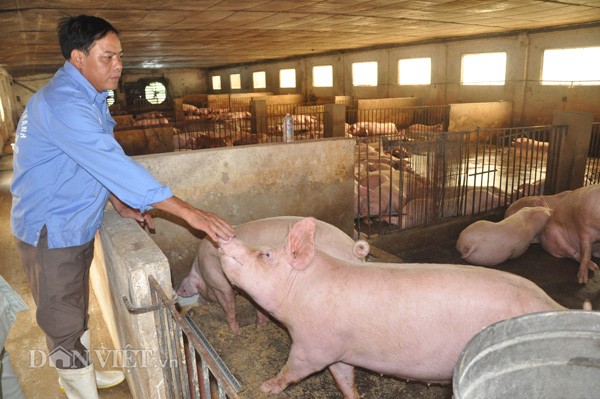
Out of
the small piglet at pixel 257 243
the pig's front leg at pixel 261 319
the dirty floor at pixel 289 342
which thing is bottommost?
the dirty floor at pixel 289 342

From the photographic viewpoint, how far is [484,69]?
46.4ft

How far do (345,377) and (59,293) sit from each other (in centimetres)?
181

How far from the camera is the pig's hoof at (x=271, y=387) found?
9.11ft

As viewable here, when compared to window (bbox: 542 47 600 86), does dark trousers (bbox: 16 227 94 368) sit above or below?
below

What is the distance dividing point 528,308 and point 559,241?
3.47m

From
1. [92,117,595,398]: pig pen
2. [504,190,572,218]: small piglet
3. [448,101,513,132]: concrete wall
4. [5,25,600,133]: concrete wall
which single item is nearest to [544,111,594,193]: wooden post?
[504,190,572,218]: small piglet

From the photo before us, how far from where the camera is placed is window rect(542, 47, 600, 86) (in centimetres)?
1110

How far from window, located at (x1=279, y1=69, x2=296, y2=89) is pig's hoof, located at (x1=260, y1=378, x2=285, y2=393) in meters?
22.1

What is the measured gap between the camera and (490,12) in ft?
30.1

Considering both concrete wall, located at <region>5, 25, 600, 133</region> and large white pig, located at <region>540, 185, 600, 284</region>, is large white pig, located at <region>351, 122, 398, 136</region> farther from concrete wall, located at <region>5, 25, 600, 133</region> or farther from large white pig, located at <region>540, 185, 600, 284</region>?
large white pig, located at <region>540, 185, 600, 284</region>

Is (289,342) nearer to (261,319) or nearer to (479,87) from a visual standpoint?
(261,319)

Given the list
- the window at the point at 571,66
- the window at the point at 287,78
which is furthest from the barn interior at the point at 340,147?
the window at the point at 287,78

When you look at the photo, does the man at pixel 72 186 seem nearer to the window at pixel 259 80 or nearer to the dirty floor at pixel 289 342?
the dirty floor at pixel 289 342

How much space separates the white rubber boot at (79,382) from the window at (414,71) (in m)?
15.4
